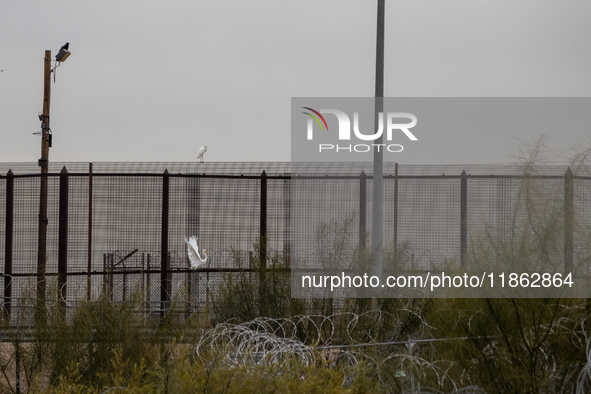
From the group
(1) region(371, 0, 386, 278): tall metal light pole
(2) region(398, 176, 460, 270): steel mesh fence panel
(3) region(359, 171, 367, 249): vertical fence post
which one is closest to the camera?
(1) region(371, 0, 386, 278): tall metal light pole

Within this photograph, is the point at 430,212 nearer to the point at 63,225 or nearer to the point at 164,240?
the point at 164,240

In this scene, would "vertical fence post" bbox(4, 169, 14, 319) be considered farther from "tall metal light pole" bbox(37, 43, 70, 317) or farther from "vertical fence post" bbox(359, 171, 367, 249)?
"vertical fence post" bbox(359, 171, 367, 249)

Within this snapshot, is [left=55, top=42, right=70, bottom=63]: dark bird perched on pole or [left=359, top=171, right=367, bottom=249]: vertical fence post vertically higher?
[left=55, top=42, right=70, bottom=63]: dark bird perched on pole

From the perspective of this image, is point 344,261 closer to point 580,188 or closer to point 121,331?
point 121,331

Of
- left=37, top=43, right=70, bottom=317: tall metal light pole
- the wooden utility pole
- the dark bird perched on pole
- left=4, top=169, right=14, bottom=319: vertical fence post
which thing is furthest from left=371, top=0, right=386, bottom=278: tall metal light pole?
left=4, top=169, right=14, bottom=319: vertical fence post

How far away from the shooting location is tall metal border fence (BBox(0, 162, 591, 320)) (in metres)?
11.3

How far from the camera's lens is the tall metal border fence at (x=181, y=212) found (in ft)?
37.1

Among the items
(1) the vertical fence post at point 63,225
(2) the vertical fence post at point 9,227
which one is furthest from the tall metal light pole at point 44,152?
(2) the vertical fence post at point 9,227

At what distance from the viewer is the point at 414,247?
1098 cm

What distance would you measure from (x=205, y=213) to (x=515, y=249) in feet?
26.1

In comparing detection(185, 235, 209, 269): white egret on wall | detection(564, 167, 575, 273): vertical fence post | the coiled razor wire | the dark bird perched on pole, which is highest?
the dark bird perched on pole

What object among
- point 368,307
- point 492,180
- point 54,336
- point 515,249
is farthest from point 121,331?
point 492,180

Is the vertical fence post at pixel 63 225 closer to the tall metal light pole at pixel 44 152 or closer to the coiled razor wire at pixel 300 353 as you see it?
the tall metal light pole at pixel 44 152

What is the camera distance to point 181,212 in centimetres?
1148
